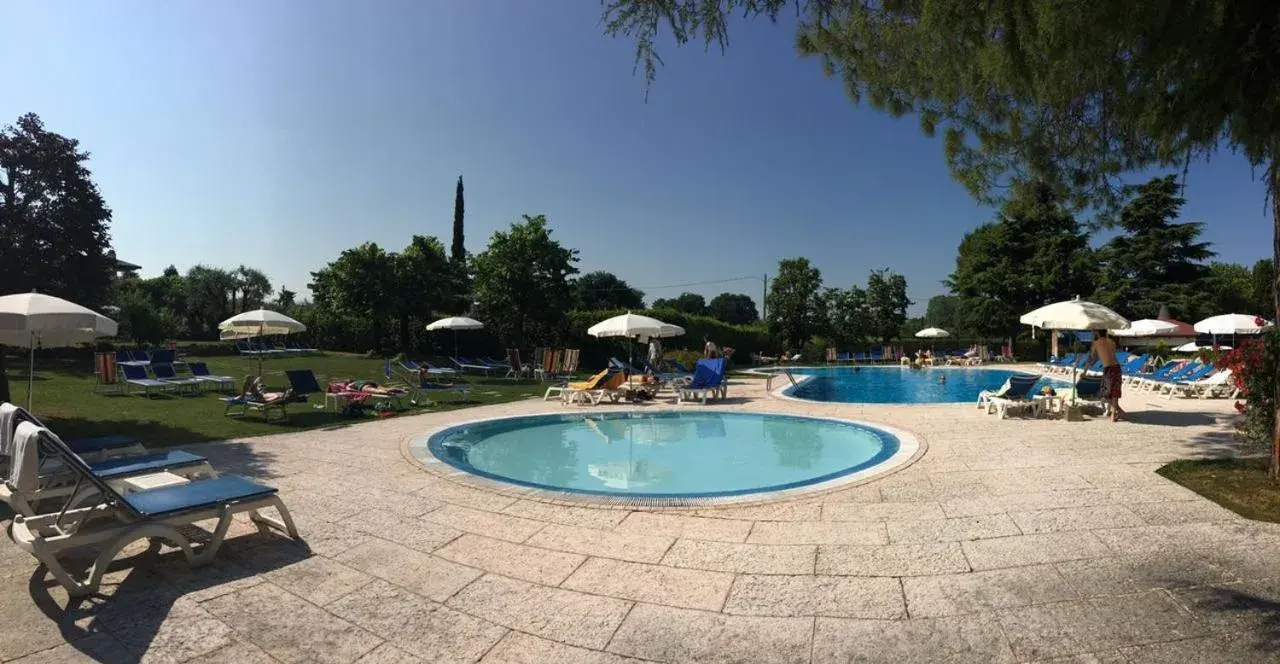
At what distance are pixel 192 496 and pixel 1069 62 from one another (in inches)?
241

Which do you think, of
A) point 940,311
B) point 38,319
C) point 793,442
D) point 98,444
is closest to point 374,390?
point 38,319

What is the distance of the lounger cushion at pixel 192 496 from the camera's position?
12.3 feet

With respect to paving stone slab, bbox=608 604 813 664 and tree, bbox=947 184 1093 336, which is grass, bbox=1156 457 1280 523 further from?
tree, bbox=947 184 1093 336

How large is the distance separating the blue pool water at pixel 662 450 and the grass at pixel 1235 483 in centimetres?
275

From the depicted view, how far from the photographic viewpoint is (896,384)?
877 inches

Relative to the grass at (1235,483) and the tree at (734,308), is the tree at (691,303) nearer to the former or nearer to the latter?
the tree at (734,308)

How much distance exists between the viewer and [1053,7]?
344 centimetres

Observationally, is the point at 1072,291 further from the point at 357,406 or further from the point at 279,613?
the point at 279,613

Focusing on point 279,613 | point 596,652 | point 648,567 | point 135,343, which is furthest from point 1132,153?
point 135,343

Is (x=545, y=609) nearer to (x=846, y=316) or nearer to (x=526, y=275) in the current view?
(x=526, y=275)

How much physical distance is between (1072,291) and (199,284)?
62.4 meters

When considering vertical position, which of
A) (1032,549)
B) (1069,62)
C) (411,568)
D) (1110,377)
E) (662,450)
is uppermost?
(1069,62)

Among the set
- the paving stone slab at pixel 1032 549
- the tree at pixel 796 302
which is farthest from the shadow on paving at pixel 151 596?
the tree at pixel 796 302

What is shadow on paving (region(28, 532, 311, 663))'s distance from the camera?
3.00 metres
